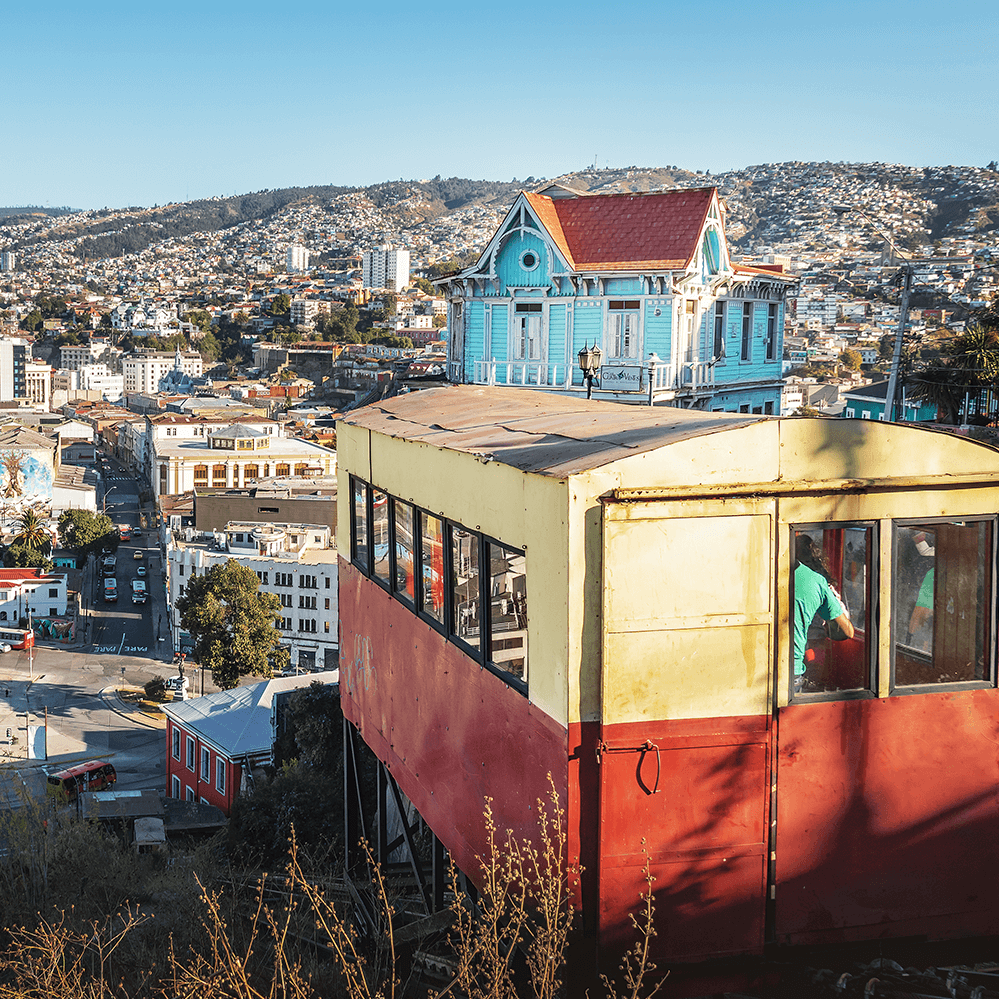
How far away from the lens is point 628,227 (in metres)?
18.3

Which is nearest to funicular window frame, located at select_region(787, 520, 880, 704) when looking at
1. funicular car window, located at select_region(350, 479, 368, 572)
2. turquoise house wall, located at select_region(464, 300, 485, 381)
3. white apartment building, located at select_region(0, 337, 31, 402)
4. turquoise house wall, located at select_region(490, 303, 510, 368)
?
funicular car window, located at select_region(350, 479, 368, 572)

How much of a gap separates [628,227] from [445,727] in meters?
14.0

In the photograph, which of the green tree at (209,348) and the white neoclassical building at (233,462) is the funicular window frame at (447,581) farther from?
the green tree at (209,348)

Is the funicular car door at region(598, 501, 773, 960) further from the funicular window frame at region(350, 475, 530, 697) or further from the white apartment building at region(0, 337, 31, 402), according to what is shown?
the white apartment building at region(0, 337, 31, 402)

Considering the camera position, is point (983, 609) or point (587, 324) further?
point (587, 324)

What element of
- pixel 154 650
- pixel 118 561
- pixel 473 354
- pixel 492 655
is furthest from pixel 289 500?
pixel 492 655

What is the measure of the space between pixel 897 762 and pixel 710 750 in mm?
890

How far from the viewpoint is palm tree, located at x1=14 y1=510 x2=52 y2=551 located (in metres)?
64.4

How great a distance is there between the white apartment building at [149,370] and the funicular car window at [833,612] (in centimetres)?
17175

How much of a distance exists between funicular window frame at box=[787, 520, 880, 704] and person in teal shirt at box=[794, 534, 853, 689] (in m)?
0.04

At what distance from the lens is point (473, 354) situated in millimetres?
19422

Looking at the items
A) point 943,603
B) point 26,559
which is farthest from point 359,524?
point 26,559

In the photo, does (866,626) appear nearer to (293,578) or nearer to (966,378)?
(966,378)

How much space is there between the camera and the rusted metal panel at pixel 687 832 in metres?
4.34
